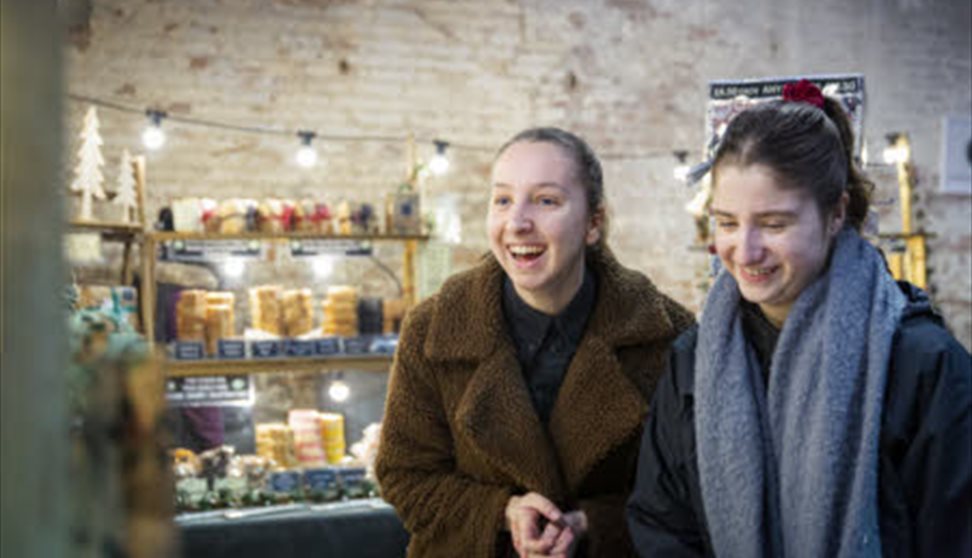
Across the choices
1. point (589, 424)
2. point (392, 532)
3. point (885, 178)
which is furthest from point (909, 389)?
point (885, 178)

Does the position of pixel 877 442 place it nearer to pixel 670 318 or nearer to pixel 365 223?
pixel 670 318

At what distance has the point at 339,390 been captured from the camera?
5914mm

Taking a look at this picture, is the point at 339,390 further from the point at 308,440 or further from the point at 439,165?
the point at 439,165

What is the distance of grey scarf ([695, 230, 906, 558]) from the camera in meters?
1.53

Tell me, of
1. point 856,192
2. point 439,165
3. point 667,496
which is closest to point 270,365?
point 439,165

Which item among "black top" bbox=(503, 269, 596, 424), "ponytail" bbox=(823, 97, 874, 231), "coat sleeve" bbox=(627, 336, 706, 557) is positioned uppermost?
"ponytail" bbox=(823, 97, 874, 231)

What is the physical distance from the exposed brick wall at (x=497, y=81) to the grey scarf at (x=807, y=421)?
4551 mm

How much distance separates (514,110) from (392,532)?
3721mm

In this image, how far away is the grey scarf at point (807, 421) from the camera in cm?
153

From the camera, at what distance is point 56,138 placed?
485mm

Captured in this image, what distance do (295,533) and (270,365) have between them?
4.55 feet

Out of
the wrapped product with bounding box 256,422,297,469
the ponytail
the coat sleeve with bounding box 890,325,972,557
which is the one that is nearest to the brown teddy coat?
the ponytail

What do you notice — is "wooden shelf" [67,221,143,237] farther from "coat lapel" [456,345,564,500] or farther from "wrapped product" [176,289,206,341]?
"coat lapel" [456,345,564,500]

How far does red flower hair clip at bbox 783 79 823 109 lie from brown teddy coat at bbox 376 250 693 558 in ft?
1.72
